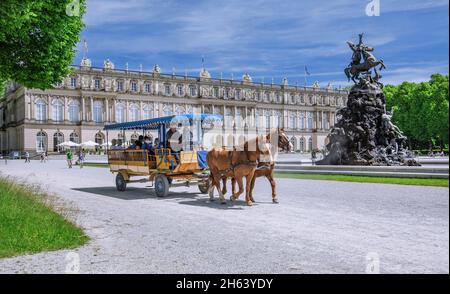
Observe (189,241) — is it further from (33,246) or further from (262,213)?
(262,213)

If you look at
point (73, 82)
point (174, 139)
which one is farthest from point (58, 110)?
point (174, 139)

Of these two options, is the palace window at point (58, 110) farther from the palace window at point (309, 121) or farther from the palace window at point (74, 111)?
the palace window at point (309, 121)

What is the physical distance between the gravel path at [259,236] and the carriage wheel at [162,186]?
27.4 inches

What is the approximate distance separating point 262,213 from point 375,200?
Result: 12.2 ft

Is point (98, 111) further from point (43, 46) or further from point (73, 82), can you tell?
point (43, 46)

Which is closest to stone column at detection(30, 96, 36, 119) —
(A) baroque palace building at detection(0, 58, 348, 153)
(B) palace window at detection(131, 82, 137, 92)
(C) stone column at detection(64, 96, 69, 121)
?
(A) baroque palace building at detection(0, 58, 348, 153)

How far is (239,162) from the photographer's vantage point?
36.5ft

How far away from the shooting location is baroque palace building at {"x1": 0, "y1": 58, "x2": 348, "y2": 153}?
253ft

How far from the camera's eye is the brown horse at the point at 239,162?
35.9 ft

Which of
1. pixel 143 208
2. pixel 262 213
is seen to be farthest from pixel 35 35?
pixel 262 213

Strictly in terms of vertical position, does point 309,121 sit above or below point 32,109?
below

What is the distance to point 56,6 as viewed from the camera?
1273cm

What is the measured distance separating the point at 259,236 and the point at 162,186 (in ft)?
22.1

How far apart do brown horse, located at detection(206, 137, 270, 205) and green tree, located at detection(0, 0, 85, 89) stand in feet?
19.2
